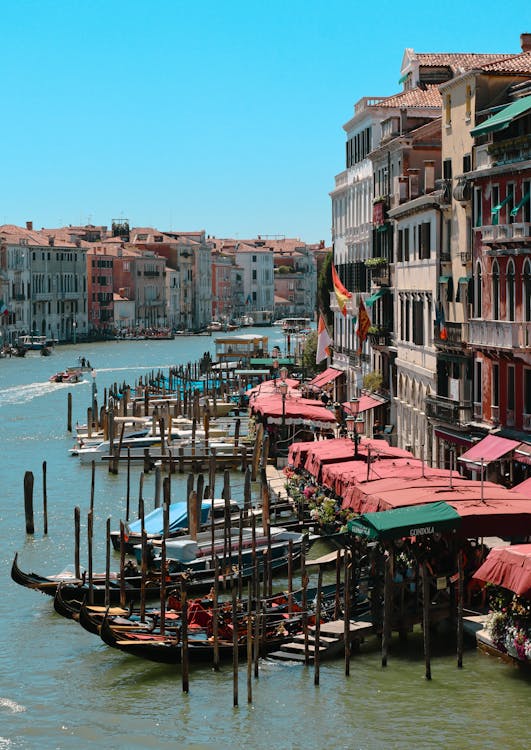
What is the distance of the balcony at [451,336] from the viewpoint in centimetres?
2620

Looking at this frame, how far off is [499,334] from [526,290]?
97cm

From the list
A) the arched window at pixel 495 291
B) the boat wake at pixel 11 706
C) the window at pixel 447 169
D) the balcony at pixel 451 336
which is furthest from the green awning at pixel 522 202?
the boat wake at pixel 11 706

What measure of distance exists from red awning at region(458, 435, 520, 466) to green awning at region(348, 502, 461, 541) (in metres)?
5.57

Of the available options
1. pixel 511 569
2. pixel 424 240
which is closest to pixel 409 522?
pixel 511 569

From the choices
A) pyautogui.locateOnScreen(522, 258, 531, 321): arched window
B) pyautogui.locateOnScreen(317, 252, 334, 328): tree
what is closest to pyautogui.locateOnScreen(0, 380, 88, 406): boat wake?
pyautogui.locateOnScreen(317, 252, 334, 328): tree

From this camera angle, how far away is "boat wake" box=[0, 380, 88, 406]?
59.9m

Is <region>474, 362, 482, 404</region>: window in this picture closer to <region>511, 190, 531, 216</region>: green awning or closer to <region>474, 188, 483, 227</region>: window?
<region>474, 188, 483, 227</region>: window

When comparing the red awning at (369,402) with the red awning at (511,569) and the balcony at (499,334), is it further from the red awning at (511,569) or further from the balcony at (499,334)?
the red awning at (511,569)

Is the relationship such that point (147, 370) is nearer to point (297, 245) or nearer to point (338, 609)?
point (338, 609)

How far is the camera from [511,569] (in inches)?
605

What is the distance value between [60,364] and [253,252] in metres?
86.8

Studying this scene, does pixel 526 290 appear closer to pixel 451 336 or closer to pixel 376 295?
pixel 451 336


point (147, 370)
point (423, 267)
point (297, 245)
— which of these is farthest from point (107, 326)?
point (423, 267)

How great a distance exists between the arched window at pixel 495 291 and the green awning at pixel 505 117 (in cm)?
201
